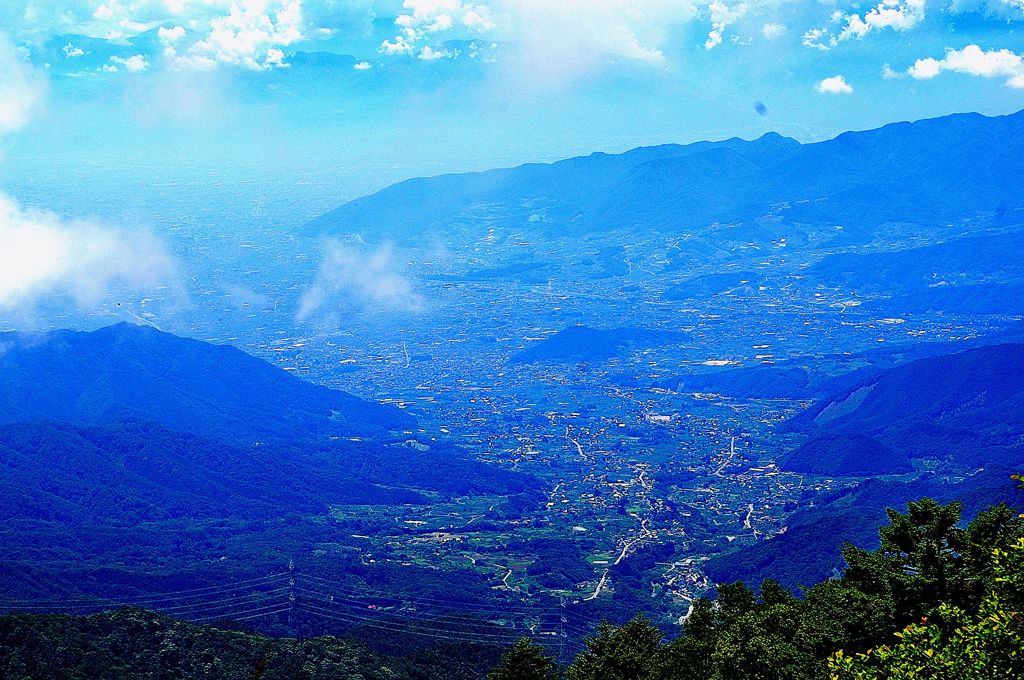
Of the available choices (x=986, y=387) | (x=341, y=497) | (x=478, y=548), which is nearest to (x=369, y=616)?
(x=478, y=548)

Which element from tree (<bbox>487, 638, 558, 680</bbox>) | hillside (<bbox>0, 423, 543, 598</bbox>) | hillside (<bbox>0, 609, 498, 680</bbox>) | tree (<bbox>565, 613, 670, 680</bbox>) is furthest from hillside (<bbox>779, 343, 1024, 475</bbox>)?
tree (<bbox>487, 638, 558, 680</bbox>)

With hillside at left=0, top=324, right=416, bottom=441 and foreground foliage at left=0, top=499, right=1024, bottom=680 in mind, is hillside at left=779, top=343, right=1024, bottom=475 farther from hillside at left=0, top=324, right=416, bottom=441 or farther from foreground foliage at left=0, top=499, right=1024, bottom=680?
foreground foliage at left=0, top=499, right=1024, bottom=680

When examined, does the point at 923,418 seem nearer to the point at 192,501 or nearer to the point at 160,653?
the point at 192,501

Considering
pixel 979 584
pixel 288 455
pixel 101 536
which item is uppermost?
pixel 288 455

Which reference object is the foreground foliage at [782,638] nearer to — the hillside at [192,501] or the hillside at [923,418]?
the hillside at [192,501]

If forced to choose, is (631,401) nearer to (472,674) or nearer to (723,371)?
(723,371)

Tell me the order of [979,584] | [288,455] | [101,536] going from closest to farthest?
[979,584], [101,536], [288,455]

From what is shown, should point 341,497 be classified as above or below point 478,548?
above

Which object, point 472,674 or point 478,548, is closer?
point 472,674
